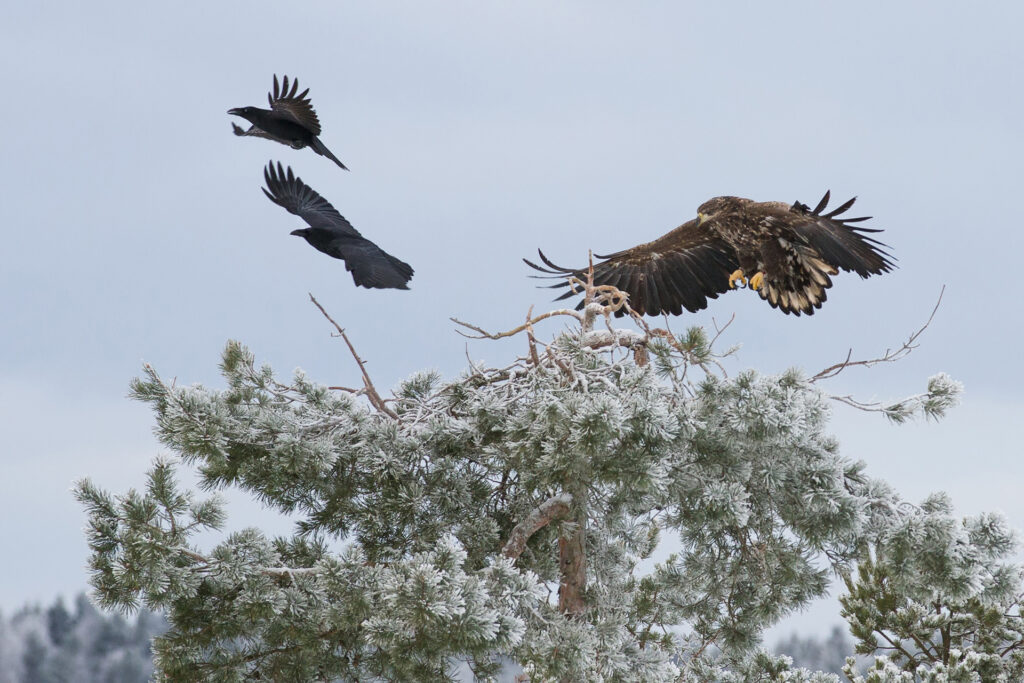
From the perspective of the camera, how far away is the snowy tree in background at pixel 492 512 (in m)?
3.73

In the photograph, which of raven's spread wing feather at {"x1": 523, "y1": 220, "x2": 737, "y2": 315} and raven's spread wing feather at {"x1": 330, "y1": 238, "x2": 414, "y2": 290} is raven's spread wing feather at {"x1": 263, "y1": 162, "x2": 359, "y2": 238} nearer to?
raven's spread wing feather at {"x1": 330, "y1": 238, "x2": 414, "y2": 290}

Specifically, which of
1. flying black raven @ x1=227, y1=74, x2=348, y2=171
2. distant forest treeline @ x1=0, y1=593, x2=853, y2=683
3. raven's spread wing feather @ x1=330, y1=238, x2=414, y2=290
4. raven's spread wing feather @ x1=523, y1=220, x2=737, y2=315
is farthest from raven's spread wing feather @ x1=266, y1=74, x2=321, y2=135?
distant forest treeline @ x1=0, y1=593, x2=853, y2=683

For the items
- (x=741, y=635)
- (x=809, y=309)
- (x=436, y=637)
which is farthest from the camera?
(x=809, y=309)

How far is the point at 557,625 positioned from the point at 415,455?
93cm

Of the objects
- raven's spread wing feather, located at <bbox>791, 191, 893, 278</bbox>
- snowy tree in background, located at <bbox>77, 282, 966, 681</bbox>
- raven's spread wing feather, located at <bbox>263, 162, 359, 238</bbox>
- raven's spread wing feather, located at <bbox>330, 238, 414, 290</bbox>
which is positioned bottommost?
snowy tree in background, located at <bbox>77, 282, 966, 681</bbox>

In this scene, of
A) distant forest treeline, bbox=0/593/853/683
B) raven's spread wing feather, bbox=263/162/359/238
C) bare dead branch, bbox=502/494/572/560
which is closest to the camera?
bare dead branch, bbox=502/494/572/560

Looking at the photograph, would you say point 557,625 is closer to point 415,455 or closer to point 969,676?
point 415,455

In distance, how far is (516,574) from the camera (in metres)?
3.83

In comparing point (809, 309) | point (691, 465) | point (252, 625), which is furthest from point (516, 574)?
point (809, 309)

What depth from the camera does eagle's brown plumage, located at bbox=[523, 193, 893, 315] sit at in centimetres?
576

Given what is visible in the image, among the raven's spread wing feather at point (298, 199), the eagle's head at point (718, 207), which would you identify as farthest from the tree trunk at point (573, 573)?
the eagle's head at point (718, 207)

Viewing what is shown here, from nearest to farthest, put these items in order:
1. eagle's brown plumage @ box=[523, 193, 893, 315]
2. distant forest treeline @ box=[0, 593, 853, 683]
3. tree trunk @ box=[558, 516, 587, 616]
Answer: tree trunk @ box=[558, 516, 587, 616] → eagle's brown plumage @ box=[523, 193, 893, 315] → distant forest treeline @ box=[0, 593, 853, 683]

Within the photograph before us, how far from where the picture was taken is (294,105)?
554cm

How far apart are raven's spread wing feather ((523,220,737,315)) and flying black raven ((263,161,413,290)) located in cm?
218
